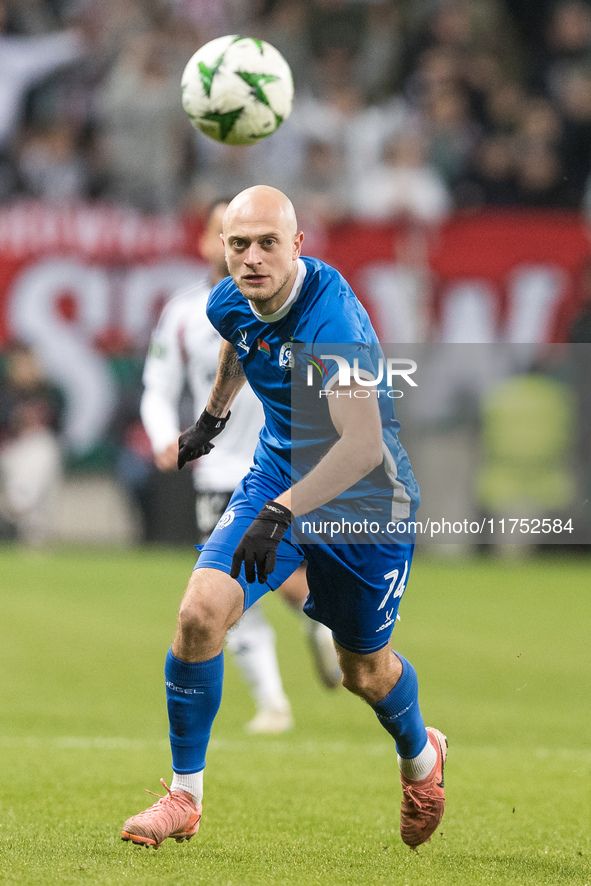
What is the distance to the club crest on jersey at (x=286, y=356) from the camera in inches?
176

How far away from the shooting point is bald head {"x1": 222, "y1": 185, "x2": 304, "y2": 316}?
434 cm

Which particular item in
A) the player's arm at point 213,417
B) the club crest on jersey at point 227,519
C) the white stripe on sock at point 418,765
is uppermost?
the player's arm at point 213,417

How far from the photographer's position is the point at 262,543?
4.09 m

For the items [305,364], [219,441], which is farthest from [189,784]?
[219,441]

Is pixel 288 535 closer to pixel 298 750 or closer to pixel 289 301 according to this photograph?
pixel 289 301

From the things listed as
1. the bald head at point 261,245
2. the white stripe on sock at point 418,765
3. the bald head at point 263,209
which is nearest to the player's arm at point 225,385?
the bald head at point 261,245

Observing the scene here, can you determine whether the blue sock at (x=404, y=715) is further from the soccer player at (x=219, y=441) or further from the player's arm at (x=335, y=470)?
the soccer player at (x=219, y=441)

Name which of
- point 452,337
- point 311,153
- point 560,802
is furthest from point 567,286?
point 560,802

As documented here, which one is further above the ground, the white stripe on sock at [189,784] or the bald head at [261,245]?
the bald head at [261,245]

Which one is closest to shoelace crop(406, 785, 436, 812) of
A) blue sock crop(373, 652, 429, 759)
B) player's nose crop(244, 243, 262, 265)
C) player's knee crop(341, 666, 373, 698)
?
blue sock crop(373, 652, 429, 759)

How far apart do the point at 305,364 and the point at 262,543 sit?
68 cm

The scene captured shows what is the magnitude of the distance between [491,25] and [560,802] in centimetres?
1451

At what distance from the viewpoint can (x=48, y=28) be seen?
54.3 feet

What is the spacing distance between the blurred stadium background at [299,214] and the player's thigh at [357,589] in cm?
891
